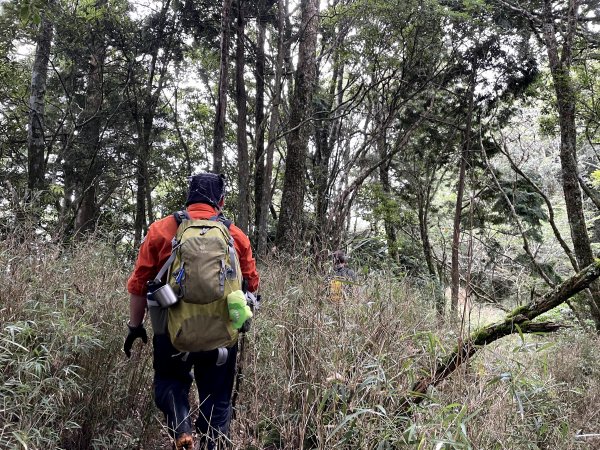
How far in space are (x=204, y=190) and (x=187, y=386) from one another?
1288mm

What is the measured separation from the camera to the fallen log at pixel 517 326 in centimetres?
237

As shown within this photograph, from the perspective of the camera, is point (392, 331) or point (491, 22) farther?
point (491, 22)

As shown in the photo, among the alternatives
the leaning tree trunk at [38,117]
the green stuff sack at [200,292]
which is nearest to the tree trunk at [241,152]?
the leaning tree trunk at [38,117]

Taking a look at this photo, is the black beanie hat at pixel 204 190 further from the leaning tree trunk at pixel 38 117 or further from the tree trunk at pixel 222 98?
the leaning tree trunk at pixel 38 117

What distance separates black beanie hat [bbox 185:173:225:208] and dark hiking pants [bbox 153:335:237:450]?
0.92 m

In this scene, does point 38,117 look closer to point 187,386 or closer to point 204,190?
point 204,190

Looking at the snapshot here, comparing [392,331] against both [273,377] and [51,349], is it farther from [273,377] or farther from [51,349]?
[51,349]

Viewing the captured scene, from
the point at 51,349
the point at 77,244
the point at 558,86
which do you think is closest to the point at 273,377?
the point at 51,349

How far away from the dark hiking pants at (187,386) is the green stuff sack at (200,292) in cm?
19

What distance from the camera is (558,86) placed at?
22.1ft

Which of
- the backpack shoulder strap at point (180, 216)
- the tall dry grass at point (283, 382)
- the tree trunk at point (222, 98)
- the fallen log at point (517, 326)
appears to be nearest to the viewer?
the tall dry grass at point (283, 382)

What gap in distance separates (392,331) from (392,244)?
7.82m

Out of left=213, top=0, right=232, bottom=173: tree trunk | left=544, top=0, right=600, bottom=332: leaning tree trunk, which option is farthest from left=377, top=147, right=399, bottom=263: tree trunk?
left=213, top=0, right=232, bottom=173: tree trunk

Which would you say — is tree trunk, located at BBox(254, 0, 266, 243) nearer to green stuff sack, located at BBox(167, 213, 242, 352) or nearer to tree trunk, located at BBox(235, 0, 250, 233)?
tree trunk, located at BBox(235, 0, 250, 233)
